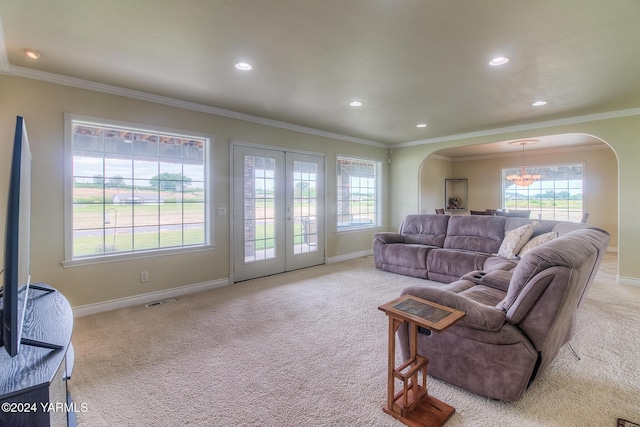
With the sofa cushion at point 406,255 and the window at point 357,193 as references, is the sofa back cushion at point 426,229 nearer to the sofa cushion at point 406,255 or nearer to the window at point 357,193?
the sofa cushion at point 406,255

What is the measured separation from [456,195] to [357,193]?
474 cm

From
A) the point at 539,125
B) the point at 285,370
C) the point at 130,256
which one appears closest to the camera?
the point at 285,370

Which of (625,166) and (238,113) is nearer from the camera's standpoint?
(625,166)

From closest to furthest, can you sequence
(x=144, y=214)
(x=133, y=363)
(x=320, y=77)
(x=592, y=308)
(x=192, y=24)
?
1. (x=192, y=24)
2. (x=133, y=363)
3. (x=320, y=77)
4. (x=592, y=308)
5. (x=144, y=214)

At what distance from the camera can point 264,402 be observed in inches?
75.7

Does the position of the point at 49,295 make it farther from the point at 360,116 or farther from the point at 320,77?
the point at 360,116

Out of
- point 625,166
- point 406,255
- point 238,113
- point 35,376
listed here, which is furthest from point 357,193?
point 35,376

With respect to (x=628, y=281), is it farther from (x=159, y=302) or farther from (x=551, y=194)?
(x=159, y=302)

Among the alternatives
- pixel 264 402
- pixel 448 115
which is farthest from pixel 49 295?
pixel 448 115

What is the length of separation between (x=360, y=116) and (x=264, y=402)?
4.08 meters

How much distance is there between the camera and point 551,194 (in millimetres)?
8078

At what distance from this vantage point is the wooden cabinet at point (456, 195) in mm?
9562

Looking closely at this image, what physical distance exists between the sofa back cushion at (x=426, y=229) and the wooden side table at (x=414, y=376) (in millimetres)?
3678

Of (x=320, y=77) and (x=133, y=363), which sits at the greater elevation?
(x=320, y=77)
